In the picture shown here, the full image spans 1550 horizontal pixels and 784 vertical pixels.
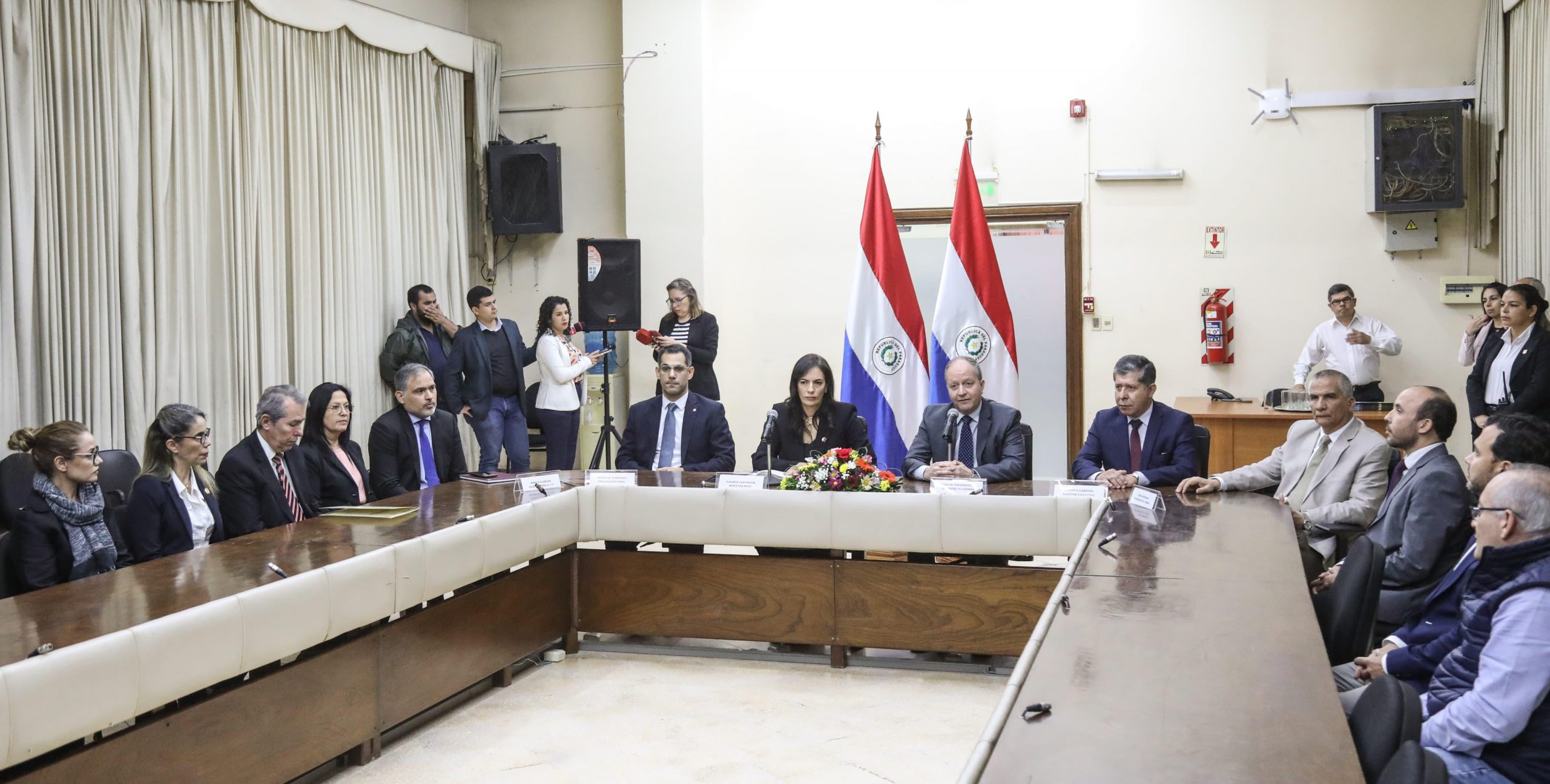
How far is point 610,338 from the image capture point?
7883 millimetres

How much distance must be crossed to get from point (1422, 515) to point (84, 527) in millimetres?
3732

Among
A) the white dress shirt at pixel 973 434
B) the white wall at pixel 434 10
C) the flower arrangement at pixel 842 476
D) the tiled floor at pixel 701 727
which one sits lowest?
the tiled floor at pixel 701 727

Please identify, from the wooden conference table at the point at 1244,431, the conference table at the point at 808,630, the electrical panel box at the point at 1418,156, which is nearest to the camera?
the conference table at the point at 808,630

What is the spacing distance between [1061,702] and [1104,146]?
231 inches

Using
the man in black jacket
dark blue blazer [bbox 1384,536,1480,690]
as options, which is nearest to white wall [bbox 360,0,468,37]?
the man in black jacket

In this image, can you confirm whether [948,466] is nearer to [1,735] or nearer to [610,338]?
[1,735]

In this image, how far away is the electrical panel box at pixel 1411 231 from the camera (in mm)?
6828

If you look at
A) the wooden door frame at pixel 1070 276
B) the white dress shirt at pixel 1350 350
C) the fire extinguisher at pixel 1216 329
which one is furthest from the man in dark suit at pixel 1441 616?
the wooden door frame at pixel 1070 276

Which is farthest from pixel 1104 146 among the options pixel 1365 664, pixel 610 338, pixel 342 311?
pixel 1365 664

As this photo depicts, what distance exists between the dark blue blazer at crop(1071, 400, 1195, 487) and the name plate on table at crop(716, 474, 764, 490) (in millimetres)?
1245

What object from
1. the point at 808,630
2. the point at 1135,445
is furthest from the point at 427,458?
the point at 1135,445

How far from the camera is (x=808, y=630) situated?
4.30 m

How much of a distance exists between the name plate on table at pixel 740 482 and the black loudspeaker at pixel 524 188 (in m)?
3.87

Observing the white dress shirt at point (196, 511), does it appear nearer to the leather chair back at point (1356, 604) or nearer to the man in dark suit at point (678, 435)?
the man in dark suit at point (678, 435)
